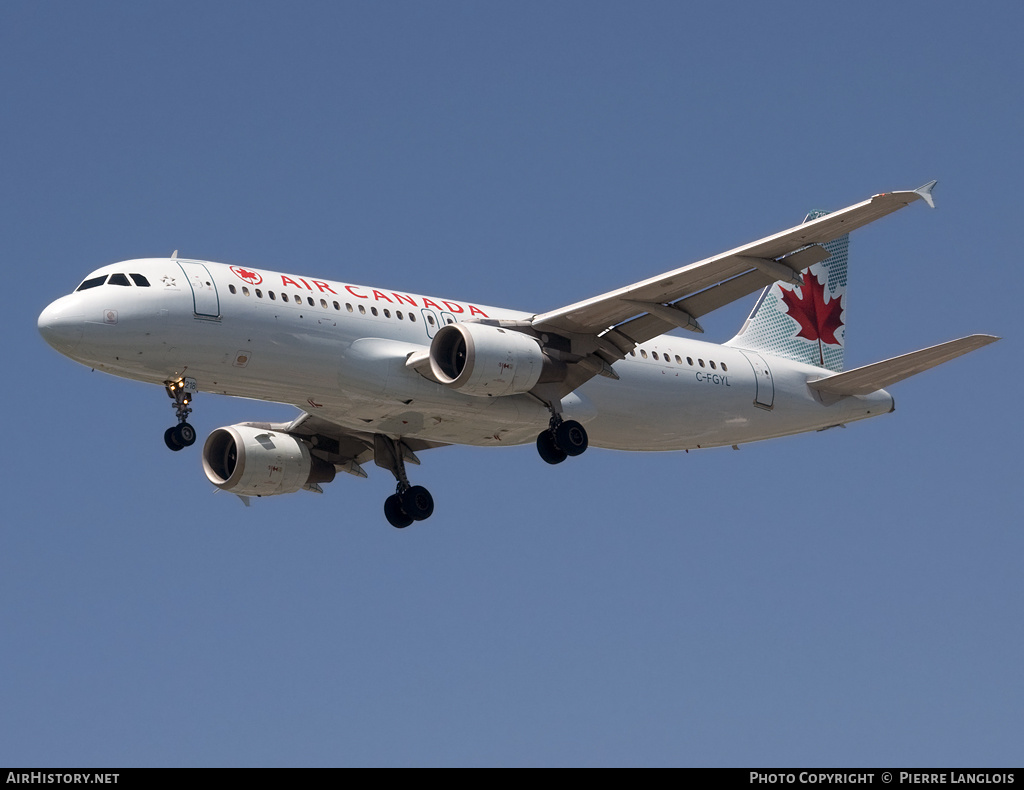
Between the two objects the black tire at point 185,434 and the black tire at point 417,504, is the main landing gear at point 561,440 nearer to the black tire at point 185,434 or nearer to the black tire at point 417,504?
the black tire at point 417,504

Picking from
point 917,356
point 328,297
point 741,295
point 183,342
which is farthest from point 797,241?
point 183,342

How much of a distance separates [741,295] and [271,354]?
11.2 m

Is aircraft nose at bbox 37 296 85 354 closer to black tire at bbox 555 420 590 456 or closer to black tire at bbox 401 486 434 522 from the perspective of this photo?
black tire at bbox 401 486 434 522

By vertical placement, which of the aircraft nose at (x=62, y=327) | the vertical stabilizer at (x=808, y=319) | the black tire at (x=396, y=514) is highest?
the vertical stabilizer at (x=808, y=319)

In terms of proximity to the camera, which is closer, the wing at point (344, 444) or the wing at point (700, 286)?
the wing at point (700, 286)

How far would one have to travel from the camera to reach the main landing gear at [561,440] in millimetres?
38406

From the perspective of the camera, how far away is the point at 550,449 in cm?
3872

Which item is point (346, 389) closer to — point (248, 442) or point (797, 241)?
point (248, 442)

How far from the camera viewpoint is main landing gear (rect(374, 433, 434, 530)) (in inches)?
1655

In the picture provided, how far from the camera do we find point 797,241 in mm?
34375

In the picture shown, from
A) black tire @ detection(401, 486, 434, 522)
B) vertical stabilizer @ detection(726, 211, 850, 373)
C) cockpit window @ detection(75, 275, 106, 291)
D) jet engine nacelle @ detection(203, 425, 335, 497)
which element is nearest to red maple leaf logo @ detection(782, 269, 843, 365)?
vertical stabilizer @ detection(726, 211, 850, 373)

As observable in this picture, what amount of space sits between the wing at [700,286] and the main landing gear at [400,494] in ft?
21.1

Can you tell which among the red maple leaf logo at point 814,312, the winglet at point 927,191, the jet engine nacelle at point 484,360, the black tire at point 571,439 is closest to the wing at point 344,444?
the black tire at point 571,439

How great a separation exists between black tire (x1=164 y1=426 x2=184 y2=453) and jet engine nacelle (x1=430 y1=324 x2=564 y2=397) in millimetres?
5996
